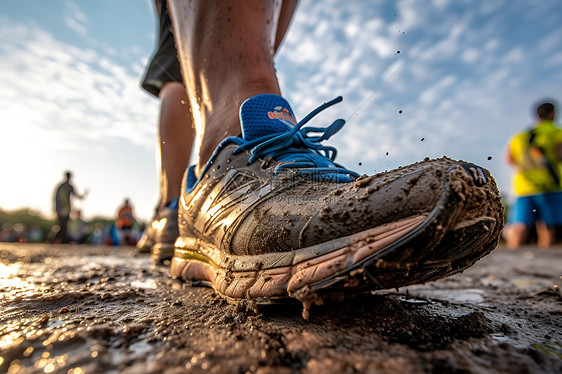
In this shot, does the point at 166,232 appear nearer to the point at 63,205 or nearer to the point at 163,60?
the point at 163,60

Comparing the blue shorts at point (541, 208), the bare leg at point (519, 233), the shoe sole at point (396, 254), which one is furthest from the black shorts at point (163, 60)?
the bare leg at point (519, 233)

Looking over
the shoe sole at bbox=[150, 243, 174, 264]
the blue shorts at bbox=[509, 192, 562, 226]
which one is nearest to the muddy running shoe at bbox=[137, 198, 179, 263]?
the shoe sole at bbox=[150, 243, 174, 264]

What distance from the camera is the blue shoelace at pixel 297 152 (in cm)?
100

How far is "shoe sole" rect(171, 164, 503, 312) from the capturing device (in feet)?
2.07

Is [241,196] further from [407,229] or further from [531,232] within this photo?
[531,232]

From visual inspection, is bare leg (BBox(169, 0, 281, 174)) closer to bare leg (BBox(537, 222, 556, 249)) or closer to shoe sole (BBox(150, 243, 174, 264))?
shoe sole (BBox(150, 243, 174, 264))

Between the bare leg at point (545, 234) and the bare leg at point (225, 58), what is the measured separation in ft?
21.5

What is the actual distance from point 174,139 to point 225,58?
1.06 meters

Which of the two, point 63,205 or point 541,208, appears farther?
point 63,205

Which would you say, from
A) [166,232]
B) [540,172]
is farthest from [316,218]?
[540,172]

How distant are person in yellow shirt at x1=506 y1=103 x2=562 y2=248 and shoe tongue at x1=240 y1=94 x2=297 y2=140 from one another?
593 centimetres

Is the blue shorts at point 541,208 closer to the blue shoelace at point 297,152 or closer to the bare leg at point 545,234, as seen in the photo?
the bare leg at point 545,234

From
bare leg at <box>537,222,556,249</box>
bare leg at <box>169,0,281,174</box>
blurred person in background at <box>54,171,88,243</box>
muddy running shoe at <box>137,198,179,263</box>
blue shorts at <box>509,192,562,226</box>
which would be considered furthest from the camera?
blurred person in background at <box>54,171,88,243</box>

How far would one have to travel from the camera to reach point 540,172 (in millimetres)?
5441
